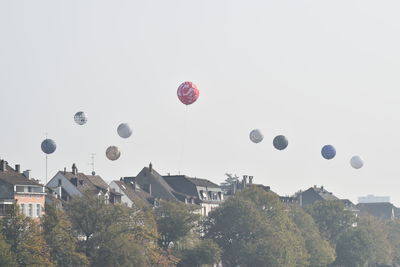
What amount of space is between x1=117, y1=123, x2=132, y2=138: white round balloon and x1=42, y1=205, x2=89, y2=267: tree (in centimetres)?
3060

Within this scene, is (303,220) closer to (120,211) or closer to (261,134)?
(261,134)

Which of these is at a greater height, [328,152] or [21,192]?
[328,152]

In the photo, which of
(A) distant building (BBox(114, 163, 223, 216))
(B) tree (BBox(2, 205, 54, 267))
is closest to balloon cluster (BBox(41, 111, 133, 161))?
(A) distant building (BBox(114, 163, 223, 216))

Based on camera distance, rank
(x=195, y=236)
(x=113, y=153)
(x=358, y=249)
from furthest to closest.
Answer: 1. (x=358, y=249)
2. (x=113, y=153)
3. (x=195, y=236)

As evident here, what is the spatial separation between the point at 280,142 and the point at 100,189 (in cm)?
2247

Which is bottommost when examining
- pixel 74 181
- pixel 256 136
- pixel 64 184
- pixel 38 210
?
pixel 38 210

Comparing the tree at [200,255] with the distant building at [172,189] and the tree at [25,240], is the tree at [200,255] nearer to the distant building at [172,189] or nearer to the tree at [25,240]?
the distant building at [172,189]

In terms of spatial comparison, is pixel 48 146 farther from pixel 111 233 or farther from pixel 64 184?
pixel 111 233

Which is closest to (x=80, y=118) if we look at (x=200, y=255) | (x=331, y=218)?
(x=200, y=255)

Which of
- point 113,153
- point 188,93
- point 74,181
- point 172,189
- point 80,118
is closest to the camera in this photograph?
point 188,93

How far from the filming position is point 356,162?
154 meters

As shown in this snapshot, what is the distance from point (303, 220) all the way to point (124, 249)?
57702 millimetres

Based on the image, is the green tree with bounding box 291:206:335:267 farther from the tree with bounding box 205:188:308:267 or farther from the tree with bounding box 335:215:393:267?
the tree with bounding box 335:215:393:267

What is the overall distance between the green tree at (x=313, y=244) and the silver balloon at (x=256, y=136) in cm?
2001
